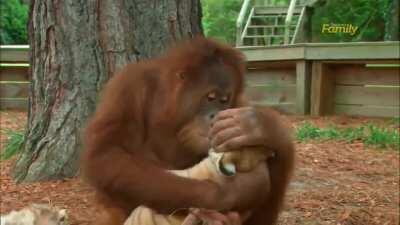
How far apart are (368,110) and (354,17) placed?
7.64 feet

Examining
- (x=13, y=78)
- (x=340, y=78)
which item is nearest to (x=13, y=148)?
(x=13, y=78)

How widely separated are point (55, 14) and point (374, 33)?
566cm

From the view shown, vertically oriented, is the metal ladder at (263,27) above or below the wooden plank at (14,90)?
above

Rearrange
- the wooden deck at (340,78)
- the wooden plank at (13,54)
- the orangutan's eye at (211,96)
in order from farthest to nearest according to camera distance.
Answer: the wooden plank at (13,54) < the wooden deck at (340,78) < the orangutan's eye at (211,96)

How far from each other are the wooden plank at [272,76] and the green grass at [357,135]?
1.82 m

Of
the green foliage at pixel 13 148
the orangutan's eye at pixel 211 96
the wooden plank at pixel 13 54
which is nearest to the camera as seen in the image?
the orangutan's eye at pixel 211 96

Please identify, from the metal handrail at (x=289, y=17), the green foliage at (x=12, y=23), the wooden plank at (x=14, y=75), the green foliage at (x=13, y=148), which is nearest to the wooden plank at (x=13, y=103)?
the wooden plank at (x=14, y=75)

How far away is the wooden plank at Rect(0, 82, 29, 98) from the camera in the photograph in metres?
10.5

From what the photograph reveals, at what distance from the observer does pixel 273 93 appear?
10.2 metres

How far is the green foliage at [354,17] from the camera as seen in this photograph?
744 cm

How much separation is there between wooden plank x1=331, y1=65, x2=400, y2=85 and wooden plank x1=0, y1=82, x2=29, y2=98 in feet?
15.1

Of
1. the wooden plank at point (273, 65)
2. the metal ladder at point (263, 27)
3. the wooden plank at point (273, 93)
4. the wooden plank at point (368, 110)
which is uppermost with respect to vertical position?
the metal ladder at point (263, 27)

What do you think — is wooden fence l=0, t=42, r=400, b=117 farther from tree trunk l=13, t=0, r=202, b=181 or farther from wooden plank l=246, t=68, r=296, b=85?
tree trunk l=13, t=0, r=202, b=181

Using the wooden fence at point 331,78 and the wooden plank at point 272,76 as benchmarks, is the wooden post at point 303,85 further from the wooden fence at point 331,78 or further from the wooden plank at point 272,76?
the wooden plank at point 272,76
